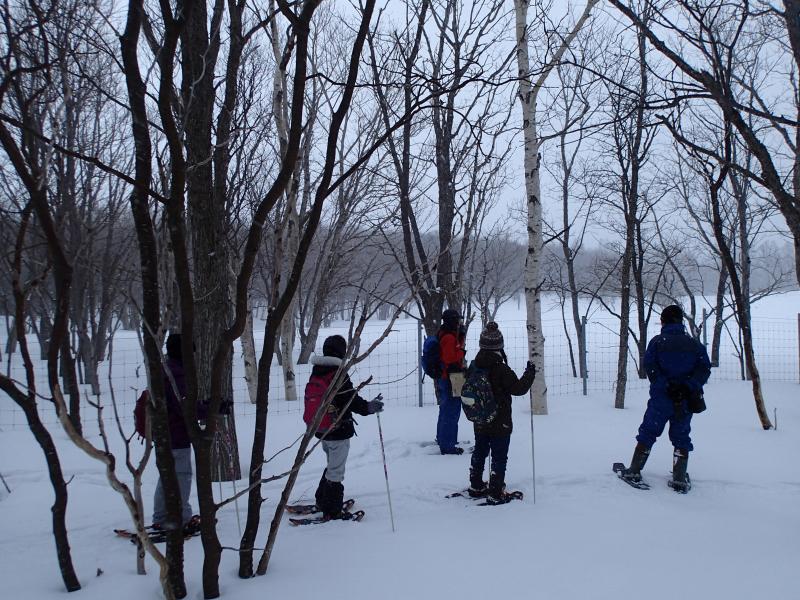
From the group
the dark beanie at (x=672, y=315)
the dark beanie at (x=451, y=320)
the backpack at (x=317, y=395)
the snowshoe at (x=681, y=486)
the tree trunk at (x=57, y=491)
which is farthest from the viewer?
the dark beanie at (x=451, y=320)

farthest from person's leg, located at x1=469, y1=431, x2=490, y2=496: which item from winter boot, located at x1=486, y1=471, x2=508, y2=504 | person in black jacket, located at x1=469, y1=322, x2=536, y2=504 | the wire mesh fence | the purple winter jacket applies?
the purple winter jacket

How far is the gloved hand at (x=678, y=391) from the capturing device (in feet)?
16.3

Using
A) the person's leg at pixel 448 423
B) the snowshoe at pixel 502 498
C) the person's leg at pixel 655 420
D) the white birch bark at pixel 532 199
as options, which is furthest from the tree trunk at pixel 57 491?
the white birch bark at pixel 532 199

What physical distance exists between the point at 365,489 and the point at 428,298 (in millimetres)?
4347

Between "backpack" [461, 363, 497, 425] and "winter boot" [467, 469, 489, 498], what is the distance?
0.45 m

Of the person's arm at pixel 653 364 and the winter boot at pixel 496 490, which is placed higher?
the person's arm at pixel 653 364

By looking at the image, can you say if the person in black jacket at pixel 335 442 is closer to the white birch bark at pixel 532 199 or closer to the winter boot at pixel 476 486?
the winter boot at pixel 476 486

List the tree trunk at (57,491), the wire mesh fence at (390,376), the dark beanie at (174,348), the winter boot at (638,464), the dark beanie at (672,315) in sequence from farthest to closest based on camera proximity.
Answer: the wire mesh fence at (390,376)
the dark beanie at (672,315)
the winter boot at (638,464)
the dark beanie at (174,348)
the tree trunk at (57,491)

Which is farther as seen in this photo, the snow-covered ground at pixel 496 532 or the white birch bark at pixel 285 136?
the white birch bark at pixel 285 136

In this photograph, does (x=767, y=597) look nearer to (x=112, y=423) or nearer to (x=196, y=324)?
(x=196, y=324)

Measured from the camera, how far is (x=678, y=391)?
16.3ft

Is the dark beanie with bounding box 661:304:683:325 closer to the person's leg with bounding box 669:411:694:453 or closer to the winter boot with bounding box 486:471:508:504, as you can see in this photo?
the person's leg with bounding box 669:411:694:453

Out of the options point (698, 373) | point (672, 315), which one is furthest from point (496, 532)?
point (672, 315)

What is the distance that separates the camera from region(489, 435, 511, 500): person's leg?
4.60 m
